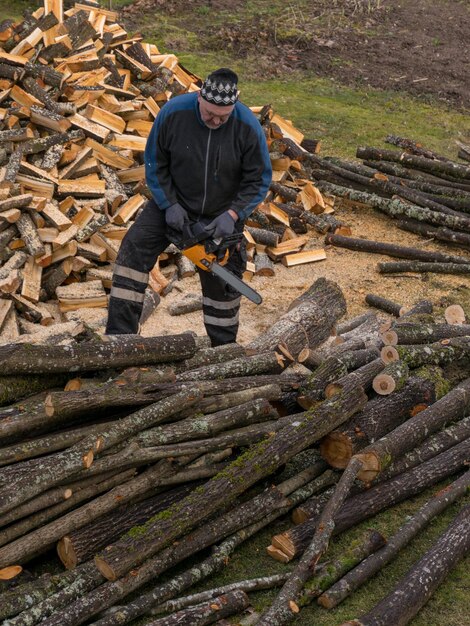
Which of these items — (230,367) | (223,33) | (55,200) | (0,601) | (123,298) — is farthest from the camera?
(223,33)

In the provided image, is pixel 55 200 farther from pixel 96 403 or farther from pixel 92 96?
pixel 96 403

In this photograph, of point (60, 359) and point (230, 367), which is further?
point (230, 367)

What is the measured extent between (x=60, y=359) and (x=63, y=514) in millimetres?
915

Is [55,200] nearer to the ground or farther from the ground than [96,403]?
nearer to the ground

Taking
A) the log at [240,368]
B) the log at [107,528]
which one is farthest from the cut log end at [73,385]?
the log at [107,528]

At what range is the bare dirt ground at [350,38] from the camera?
647 inches

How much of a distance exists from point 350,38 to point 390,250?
8.84 m

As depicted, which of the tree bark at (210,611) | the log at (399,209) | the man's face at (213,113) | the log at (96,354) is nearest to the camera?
the tree bark at (210,611)

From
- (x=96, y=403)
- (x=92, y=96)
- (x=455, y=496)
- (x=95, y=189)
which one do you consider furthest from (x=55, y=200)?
(x=455, y=496)

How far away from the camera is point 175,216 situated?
23.2ft

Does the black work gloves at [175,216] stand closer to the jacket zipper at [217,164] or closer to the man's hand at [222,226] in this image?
the man's hand at [222,226]

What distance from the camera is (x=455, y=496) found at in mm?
5938

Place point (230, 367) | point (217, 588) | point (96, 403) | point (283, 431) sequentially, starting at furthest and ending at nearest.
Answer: point (230, 367) < point (283, 431) < point (96, 403) < point (217, 588)

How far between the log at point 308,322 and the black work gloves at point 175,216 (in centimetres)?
106
